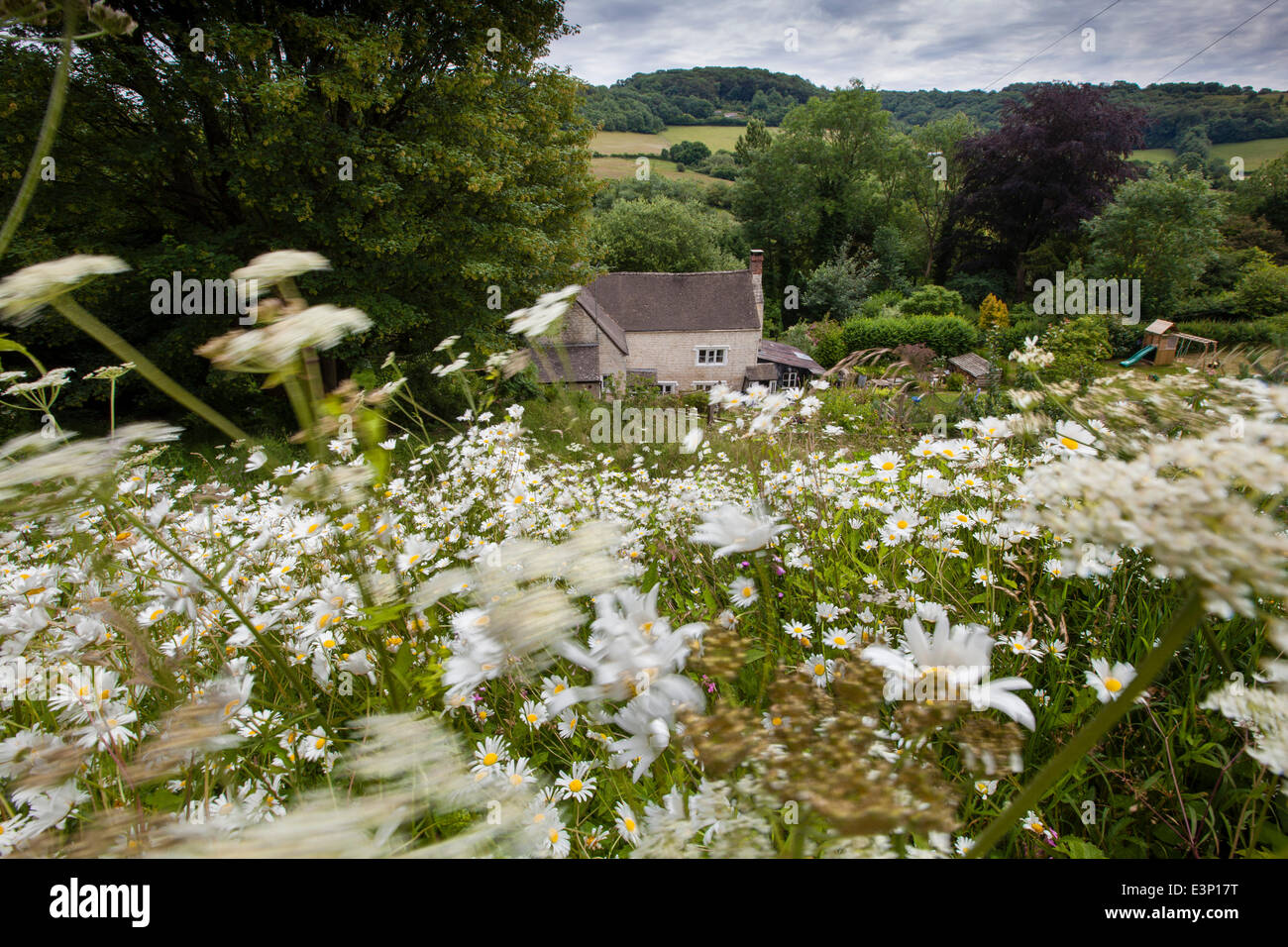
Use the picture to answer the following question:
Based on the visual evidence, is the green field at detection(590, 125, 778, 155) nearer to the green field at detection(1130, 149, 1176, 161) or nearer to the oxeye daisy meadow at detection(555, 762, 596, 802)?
the green field at detection(1130, 149, 1176, 161)

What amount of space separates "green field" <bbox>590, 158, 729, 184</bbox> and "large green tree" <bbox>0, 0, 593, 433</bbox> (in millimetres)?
33314

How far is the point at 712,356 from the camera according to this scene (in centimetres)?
3133

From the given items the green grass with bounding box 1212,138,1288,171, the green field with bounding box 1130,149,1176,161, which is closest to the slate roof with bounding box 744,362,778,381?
the green grass with bounding box 1212,138,1288,171

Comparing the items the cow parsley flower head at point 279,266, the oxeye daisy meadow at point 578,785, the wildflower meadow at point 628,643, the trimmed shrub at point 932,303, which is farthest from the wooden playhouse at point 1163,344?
the cow parsley flower head at point 279,266

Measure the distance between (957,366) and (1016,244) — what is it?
15328mm

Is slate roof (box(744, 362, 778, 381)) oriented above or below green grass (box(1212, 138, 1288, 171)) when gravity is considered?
below

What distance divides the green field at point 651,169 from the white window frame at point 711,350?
19.0 meters

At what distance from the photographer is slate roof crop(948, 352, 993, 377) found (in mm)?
28170

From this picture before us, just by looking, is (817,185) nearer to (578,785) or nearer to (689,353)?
(689,353)

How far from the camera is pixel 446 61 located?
39.1 ft

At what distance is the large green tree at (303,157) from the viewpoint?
9.24 meters

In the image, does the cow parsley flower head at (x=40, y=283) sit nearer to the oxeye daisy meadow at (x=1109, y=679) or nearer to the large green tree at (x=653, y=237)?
the oxeye daisy meadow at (x=1109, y=679)
